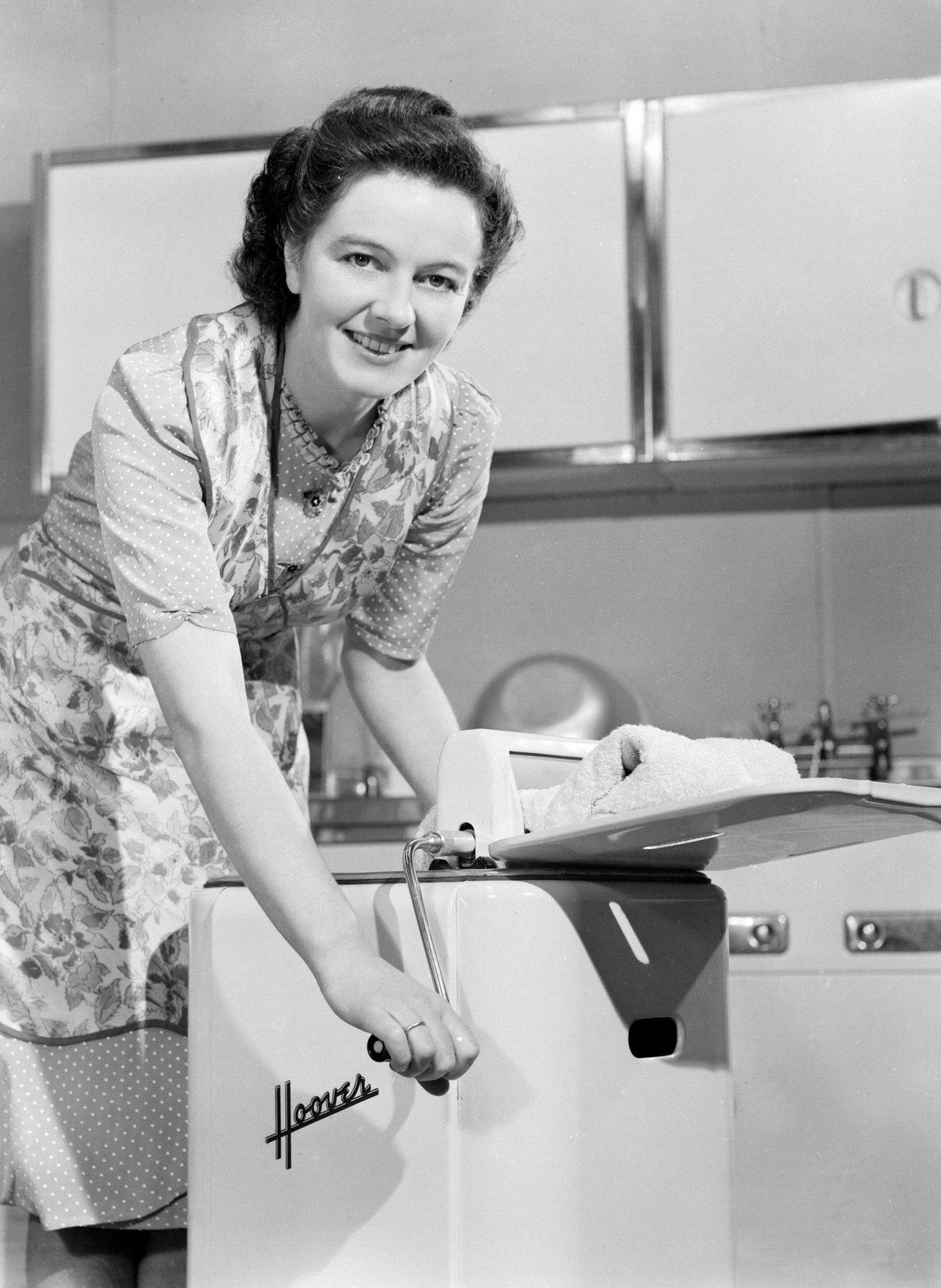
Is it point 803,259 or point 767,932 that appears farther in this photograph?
point 803,259

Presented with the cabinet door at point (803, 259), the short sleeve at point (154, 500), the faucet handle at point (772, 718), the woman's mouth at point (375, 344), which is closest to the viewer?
the short sleeve at point (154, 500)

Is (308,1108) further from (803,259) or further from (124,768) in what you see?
(803,259)

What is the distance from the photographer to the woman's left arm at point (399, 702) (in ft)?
3.79

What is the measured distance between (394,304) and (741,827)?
1.37ft

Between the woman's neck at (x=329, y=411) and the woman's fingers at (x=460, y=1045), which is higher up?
Answer: the woman's neck at (x=329, y=411)

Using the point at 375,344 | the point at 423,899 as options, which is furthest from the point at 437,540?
the point at 423,899

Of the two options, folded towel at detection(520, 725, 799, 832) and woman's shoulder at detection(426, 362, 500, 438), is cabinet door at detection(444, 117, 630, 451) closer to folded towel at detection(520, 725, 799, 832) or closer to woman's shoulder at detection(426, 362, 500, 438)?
woman's shoulder at detection(426, 362, 500, 438)

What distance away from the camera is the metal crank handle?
71 centimetres

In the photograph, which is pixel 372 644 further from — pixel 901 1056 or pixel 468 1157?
pixel 901 1056

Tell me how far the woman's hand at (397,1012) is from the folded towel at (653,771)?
115 millimetres

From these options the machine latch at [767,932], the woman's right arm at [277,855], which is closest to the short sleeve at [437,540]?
the woman's right arm at [277,855]

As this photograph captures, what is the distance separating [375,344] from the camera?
926 millimetres

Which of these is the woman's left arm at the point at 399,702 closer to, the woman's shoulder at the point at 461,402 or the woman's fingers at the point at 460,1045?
the woman's shoulder at the point at 461,402

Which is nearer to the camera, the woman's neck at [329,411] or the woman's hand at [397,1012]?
the woman's hand at [397,1012]
